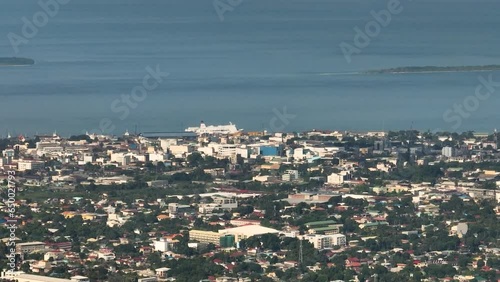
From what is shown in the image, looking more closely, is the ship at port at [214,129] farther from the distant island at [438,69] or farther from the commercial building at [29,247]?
the commercial building at [29,247]

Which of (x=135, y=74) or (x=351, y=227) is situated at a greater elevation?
(x=135, y=74)

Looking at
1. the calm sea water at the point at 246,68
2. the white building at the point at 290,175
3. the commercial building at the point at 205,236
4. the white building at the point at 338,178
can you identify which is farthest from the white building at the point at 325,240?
the calm sea water at the point at 246,68

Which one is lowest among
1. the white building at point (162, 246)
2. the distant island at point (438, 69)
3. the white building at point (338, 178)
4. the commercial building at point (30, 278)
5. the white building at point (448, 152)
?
the commercial building at point (30, 278)

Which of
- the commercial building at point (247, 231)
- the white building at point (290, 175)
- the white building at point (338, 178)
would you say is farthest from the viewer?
the white building at point (290, 175)

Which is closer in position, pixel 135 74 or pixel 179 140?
pixel 179 140

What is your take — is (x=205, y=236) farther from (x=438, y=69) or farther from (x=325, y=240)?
(x=438, y=69)

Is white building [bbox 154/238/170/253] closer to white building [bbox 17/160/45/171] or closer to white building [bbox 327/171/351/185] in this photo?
white building [bbox 327/171/351/185]

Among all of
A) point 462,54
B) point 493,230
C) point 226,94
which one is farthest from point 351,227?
point 462,54

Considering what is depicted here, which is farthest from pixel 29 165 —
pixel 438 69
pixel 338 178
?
pixel 438 69

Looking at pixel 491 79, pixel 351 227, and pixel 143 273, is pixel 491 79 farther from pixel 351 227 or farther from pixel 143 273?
pixel 143 273
